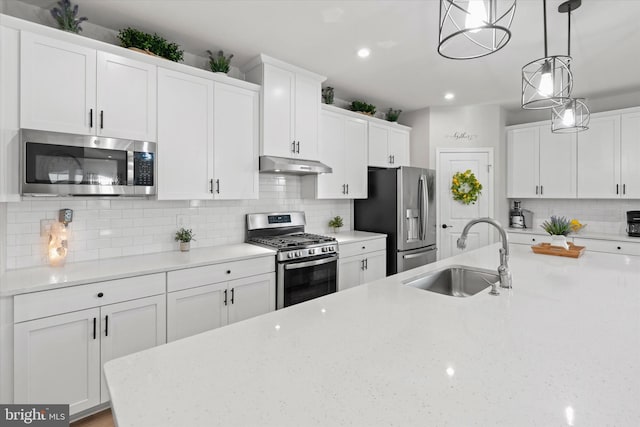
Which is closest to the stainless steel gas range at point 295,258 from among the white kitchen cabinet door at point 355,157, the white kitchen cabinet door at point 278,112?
the white kitchen cabinet door at point 278,112

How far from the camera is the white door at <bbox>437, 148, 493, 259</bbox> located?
15.4 ft

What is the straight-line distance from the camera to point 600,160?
4.17 meters

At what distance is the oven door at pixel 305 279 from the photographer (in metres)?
2.84

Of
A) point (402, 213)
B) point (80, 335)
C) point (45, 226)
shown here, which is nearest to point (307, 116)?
point (402, 213)

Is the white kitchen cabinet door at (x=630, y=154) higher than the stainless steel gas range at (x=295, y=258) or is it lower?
higher

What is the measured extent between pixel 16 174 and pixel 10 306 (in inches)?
29.8

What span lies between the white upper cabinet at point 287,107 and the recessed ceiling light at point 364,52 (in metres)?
0.57

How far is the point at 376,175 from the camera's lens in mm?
4199

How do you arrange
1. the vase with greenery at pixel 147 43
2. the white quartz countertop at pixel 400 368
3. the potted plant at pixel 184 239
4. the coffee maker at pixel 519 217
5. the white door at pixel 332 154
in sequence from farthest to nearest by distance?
the coffee maker at pixel 519 217, the white door at pixel 332 154, the potted plant at pixel 184 239, the vase with greenery at pixel 147 43, the white quartz countertop at pixel 400 368

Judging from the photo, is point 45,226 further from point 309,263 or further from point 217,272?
point 309,263

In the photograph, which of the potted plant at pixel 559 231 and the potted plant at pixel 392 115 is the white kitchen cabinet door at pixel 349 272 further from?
the potted plant at pixel 392 115

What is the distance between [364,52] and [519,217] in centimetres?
355

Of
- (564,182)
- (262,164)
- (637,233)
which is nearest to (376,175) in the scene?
(262,164)

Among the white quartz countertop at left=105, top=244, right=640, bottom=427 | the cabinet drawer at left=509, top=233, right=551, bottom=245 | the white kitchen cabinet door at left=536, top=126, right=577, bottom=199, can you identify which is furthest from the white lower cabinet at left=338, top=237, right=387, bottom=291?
the white kitchen cabinet door at left=536, top=126, right=577, bottom=199
